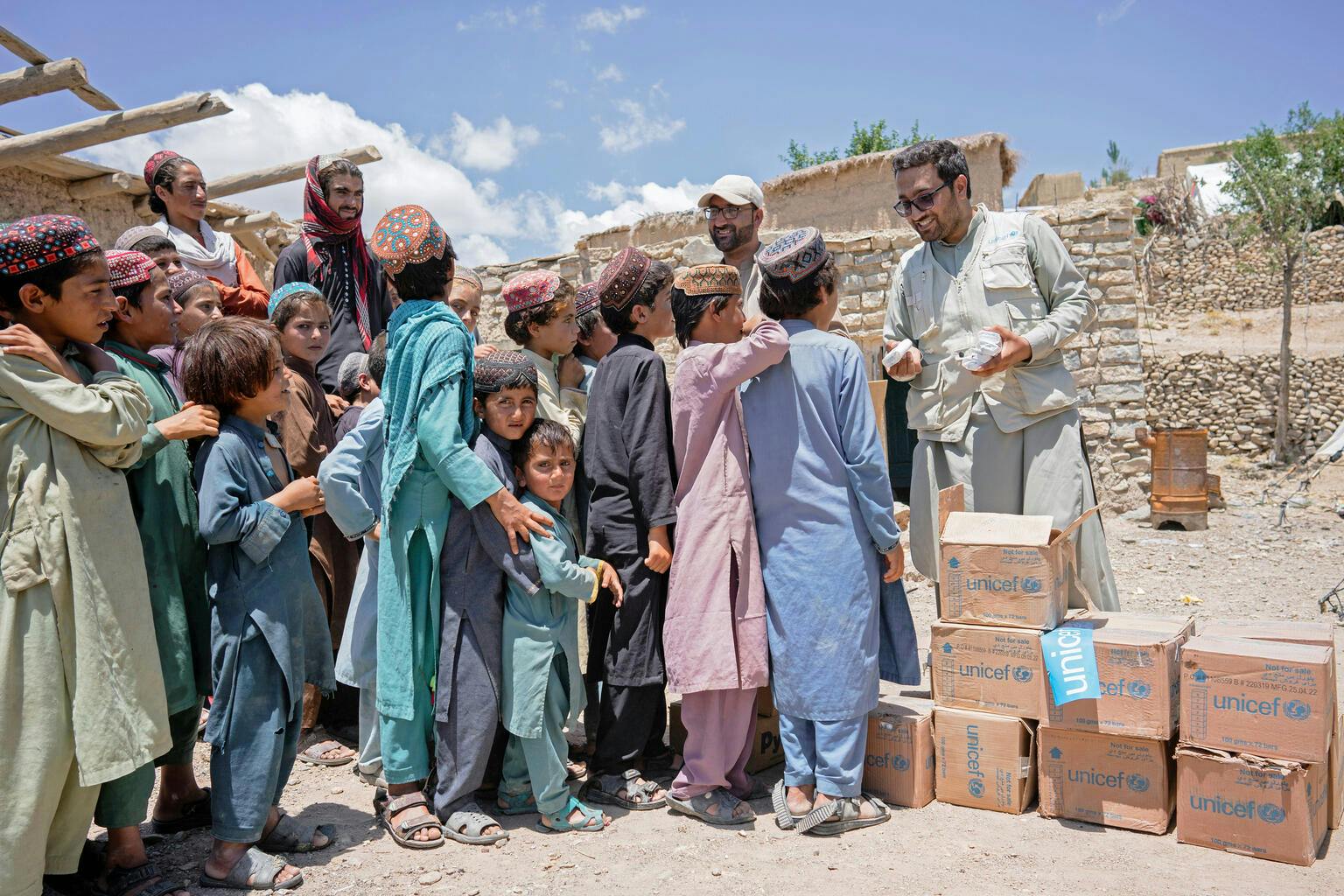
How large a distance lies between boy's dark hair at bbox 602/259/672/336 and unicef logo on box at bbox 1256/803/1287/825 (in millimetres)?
2445

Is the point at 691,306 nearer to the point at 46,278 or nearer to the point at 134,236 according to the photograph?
the point at 46,278

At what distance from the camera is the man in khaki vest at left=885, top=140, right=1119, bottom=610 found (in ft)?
10.7

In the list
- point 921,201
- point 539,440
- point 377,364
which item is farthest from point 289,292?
point 921,201

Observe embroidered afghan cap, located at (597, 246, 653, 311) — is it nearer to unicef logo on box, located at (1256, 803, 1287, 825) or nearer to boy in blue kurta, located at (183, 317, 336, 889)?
boy in blue kurta, located at (183, 317, 336, 889)

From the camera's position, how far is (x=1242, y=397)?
1405 cm

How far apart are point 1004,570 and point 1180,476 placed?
6.49m

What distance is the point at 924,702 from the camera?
10.4 ft

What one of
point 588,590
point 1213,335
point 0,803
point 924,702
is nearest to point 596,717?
point 588,590

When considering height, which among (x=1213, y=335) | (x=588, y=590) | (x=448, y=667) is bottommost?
(x=448, y=667)

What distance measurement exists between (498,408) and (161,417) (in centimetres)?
102

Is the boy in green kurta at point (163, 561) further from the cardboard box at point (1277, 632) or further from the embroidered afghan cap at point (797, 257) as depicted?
the cardboard box at point (1277, 632)

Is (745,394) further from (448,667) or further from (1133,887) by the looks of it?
(1133,887)

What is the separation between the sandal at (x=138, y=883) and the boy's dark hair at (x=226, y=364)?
1.31 m

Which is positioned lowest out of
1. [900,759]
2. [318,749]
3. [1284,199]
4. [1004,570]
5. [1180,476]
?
[318,749]
